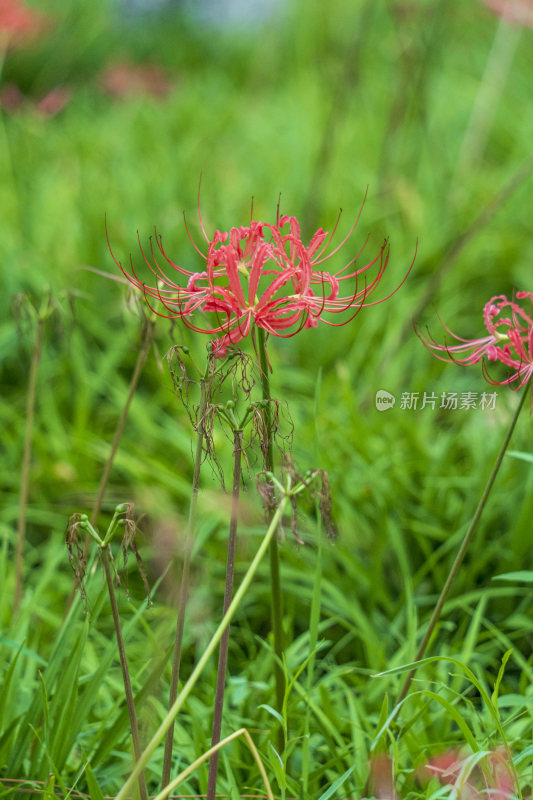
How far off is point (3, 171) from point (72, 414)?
163 centimetres

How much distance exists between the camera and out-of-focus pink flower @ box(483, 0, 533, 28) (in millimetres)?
2676

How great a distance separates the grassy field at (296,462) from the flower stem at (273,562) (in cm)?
3

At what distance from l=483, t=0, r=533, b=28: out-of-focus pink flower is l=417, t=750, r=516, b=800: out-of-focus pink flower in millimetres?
2313

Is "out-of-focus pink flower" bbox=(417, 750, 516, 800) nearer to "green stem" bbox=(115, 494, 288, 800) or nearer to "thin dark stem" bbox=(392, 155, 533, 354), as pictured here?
"green stem" bbox=(115, 494, 288, 800)

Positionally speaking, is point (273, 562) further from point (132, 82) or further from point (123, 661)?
point (132, 82)

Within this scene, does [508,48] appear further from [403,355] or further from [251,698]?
[251,698]

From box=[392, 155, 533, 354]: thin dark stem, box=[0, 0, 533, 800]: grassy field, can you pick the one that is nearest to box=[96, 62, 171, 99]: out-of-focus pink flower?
box=[0, 0, 533, 800]: grassy field

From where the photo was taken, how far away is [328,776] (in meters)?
1.19

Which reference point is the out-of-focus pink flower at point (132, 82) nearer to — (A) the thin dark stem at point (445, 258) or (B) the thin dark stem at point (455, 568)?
(A) the thin dark stem at point (445, 258)

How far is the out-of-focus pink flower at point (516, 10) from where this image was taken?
2676 millimetres

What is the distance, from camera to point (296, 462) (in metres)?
1.24

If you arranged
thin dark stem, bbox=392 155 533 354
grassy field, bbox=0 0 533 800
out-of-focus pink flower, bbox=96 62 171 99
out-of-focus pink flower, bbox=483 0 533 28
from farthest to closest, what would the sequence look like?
out-of-focus pink flower, bbox=96 62 171 99
out-of-focus pink flower, bbox=483 0 533 28
thin dark stem, bbox=392 155 533 354
grassy field, bbox=0 0 533 800

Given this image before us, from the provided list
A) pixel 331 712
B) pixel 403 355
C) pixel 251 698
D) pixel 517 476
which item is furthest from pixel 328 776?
pixel 403 355

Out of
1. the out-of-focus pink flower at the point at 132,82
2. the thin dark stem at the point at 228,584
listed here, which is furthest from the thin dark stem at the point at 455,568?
the out-of-focus pink flower at the point at 132,82
